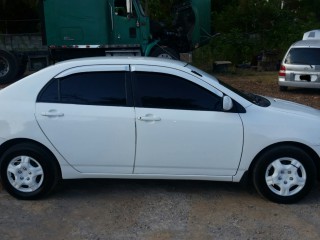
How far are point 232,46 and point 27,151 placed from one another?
17.0m

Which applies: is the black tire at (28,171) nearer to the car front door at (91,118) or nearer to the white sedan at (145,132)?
the white sedan at (145,132)

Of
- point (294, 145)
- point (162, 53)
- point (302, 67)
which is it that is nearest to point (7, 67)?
point (162, 53)

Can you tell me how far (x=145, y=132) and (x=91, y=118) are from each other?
586mm

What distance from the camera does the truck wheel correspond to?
15.8m

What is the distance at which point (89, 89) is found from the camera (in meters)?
5.16

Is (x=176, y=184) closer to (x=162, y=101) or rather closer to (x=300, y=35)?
(x=162, y=101)

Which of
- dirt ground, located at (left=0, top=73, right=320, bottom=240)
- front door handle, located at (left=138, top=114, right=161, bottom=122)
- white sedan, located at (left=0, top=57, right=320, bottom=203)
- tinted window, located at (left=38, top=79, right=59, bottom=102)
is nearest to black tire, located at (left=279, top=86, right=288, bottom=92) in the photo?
dirt ground, located at (left=0, top=73, right=320, bottom=240)

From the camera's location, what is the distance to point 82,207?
5.04 metres

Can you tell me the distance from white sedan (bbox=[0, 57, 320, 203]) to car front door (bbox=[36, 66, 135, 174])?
1 centimetres

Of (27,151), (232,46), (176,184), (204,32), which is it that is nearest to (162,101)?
Result: (176,184)

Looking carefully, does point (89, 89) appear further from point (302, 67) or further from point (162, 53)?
point (162, 53)

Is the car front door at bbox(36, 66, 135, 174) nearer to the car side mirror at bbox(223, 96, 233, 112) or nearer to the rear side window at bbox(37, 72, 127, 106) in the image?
the rear side window at bbox(37, 72, 127, 106)

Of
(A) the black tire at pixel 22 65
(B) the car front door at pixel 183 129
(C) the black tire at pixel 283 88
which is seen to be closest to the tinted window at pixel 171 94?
(B) the car front door at pixel 183 129

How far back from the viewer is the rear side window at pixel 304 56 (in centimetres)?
1283
